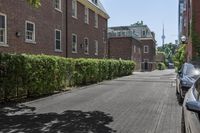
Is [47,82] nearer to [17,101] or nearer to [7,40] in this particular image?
[17,101]

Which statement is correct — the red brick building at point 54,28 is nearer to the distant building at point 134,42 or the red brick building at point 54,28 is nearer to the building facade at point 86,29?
the building facade at point 86,29

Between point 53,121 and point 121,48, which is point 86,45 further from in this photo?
point 121,48

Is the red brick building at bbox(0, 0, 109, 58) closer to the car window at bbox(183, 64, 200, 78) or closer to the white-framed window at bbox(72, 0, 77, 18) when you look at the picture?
the white-framed window at bbox(72, 0, 77, 18)

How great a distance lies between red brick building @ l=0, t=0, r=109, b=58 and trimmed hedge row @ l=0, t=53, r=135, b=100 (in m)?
3.26

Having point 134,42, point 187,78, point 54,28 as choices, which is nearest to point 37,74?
point 187,78

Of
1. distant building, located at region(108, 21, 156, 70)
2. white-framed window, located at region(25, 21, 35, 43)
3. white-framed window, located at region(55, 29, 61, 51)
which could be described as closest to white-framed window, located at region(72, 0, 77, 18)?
white-framed window, located at region(55, 29, 61, 51)

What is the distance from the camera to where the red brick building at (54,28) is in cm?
2038

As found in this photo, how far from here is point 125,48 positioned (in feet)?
201

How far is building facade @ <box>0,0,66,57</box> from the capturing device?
1992 cm

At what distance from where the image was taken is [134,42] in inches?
2552

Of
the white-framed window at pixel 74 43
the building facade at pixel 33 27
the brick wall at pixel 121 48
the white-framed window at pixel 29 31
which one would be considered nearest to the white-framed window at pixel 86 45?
the white-framed window at pixel 74 43

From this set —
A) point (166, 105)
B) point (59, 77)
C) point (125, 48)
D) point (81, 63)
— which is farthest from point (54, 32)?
point (125, 48)

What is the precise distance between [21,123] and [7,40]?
446 inches

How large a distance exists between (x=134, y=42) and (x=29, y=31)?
142ft
